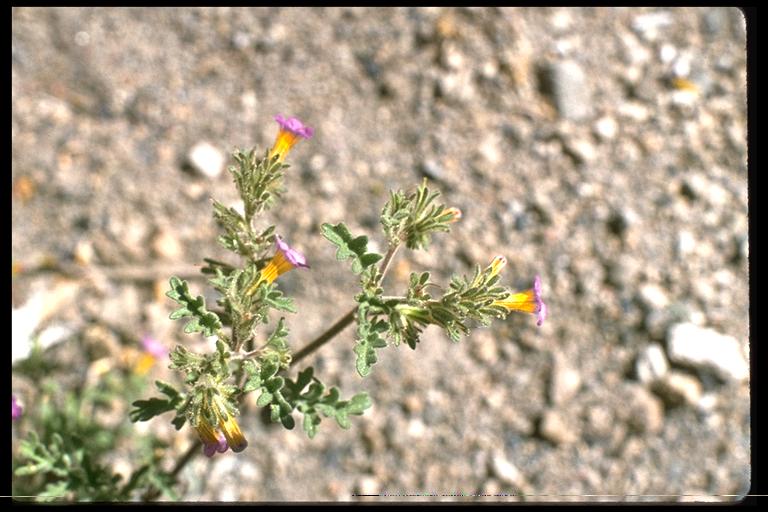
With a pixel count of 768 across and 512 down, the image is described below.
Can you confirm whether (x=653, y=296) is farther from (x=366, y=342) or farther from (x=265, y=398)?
(x=265, y=398)

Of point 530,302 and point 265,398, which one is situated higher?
point 530,302

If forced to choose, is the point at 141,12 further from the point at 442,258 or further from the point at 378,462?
the point at 378,462

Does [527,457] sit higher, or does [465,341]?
[465,341]

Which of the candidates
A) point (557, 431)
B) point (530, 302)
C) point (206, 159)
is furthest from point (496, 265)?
point (206, 159)

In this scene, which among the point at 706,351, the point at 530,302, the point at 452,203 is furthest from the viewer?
the point at 452,203

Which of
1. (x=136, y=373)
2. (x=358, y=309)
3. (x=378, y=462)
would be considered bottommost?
(x=378, y=462)
